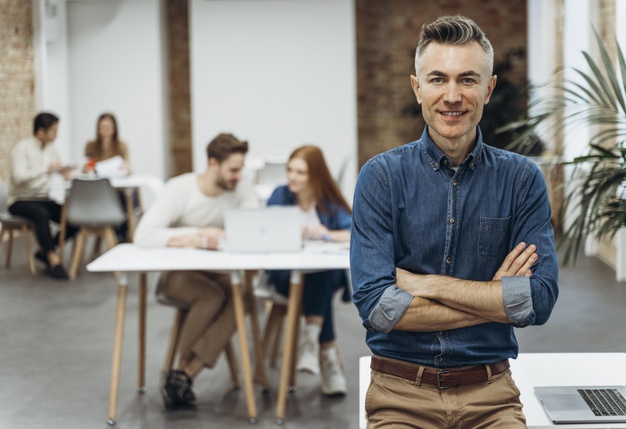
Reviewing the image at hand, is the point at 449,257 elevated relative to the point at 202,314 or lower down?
elevated

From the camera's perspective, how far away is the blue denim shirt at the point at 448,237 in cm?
230

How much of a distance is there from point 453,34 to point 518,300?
61cm

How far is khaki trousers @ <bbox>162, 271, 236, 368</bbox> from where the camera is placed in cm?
485

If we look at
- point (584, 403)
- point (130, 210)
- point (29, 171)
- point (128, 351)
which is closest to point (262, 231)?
point (128, 351)

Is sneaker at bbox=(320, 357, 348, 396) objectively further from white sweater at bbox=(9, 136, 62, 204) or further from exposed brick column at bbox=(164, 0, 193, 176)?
exposed brick column at bbox=(164, 0, 193, 176)

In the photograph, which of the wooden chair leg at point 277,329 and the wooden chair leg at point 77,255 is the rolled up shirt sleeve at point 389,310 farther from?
the wooden chair leg at point 77,255

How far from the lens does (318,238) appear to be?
5238mm

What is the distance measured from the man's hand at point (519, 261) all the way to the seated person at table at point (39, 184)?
269 inches

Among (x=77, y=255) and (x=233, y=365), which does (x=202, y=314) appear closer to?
(x=233, y=365)

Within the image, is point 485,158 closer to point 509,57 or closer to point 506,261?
point 506,261

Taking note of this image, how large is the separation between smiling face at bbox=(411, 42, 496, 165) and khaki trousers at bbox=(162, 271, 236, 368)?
2773mm

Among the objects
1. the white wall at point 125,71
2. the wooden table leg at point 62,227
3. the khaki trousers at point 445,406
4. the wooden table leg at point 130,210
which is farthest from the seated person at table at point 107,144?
the khaki trousers at point 445,406

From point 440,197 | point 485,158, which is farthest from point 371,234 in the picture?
point 485,158

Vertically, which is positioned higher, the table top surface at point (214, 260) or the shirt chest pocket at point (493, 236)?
the shirt chest pocket at point (493, 236)
